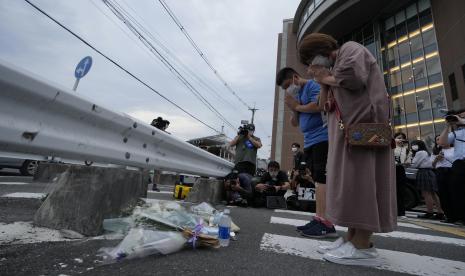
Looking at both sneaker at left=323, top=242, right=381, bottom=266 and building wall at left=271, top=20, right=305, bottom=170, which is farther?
building wall at left=271, top=20, right=305, bottom=170

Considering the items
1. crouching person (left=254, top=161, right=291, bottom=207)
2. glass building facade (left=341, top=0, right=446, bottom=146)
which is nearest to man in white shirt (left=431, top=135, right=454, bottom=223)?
crouching person (left=254, top=161, right=291, bottom=207)

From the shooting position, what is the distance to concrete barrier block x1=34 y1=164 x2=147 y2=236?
75.3 inches

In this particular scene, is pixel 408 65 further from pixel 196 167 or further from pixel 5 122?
pixel 5 122

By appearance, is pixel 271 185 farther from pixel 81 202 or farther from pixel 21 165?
pixel 21 165

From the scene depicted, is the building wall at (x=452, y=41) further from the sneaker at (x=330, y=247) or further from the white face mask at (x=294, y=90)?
the sneaker at (x=330, y=247)

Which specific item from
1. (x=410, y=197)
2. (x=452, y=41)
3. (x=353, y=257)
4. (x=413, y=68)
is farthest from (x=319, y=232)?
(x=413, y=68)

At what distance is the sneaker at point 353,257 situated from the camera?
178 centimetres

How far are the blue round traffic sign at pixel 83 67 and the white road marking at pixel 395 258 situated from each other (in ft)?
20.5

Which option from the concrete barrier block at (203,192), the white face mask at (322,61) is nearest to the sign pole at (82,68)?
the concrete barrier block at (203,192)

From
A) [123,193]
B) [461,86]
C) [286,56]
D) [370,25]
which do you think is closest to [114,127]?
[123,193]

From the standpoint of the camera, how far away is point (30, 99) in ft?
4.62

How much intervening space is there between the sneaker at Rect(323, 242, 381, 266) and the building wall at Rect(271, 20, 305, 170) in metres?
26.7

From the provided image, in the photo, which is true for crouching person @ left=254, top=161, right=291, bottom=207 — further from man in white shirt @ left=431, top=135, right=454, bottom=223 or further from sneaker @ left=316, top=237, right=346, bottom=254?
sneaker @ left=316, top=237, right=346, bottom=254

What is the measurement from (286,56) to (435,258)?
3226 cm
